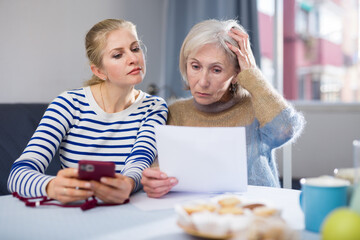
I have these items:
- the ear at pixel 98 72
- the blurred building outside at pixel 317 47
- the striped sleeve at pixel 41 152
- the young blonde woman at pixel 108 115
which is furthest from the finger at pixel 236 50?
the blurred building outside at pixel 317 47

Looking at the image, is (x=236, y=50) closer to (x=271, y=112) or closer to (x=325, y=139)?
(x=271, y=112)

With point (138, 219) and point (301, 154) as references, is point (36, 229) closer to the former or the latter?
point (138, 219)

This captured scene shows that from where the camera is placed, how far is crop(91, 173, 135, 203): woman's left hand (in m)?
1.02

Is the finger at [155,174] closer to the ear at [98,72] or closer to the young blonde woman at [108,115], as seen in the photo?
the young blonde woman at [108,115]

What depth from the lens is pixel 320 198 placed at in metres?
0.80

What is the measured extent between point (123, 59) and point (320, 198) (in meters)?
0.94

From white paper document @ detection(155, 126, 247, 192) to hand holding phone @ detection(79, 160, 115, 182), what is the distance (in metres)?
0.14

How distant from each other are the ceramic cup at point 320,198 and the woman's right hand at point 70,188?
517mm

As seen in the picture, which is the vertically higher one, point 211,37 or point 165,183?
point 211,37

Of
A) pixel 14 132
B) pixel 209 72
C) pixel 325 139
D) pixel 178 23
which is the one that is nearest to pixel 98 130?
pixel 209 72

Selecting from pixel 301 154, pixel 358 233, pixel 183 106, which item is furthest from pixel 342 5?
pixel 358 233

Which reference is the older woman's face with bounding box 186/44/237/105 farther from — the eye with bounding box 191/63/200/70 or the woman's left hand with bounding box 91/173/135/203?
the woman's left hand with bounding box 91/173/135/203

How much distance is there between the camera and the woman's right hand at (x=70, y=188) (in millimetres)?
1021

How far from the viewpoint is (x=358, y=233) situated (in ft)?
1.96
